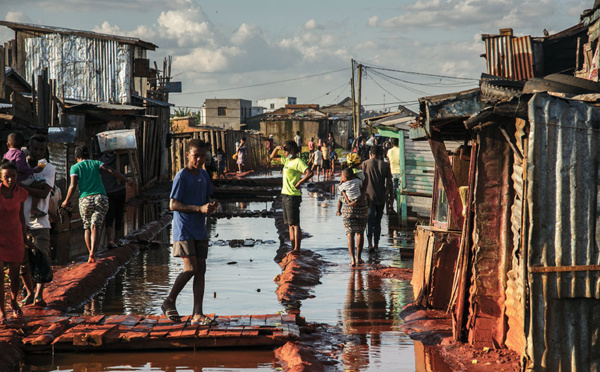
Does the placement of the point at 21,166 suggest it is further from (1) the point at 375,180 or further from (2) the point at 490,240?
(1) the point at 375,180

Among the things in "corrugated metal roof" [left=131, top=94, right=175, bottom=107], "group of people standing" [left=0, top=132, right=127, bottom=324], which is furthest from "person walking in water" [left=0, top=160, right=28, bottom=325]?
"corrugated metal roof" [left=131, top=94, right=175, bottom=107]

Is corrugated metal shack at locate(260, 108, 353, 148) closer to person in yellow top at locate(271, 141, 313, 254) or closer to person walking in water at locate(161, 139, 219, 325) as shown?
person in yellow top at locate(271, 141, 313, 254)

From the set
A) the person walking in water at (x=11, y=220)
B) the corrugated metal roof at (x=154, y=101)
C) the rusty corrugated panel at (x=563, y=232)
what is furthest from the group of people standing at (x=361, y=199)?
the corrugated metal roof at (x=154, y=101)

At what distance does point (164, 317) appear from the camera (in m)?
7.71

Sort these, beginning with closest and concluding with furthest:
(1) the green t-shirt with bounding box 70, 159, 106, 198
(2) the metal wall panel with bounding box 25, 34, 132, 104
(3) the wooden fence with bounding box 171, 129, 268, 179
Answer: (1) the green t-shirt with bounding box 70, 159, 106, 198
(2) the metal wall panel with bounding box 25, 34, 132, 104
(3) the wooden fence with bounding box 171, 129, 268, 179

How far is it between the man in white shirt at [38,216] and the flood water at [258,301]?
0.62 meters

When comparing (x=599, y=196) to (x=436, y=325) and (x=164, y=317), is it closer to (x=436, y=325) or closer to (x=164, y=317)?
(x=436, y=325)

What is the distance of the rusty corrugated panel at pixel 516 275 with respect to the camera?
6152 millimetres

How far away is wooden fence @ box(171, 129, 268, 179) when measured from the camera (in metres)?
32.9

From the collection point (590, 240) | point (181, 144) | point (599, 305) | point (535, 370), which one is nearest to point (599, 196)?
point (590, 240)

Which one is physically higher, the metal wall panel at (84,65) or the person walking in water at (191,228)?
the metal wall panel at (84,65)

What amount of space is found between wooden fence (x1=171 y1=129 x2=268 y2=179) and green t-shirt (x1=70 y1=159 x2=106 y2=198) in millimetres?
17853

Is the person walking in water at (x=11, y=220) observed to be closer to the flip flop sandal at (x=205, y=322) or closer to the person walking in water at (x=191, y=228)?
the person walking in water at (x=191, y=228)

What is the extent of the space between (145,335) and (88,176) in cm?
443
